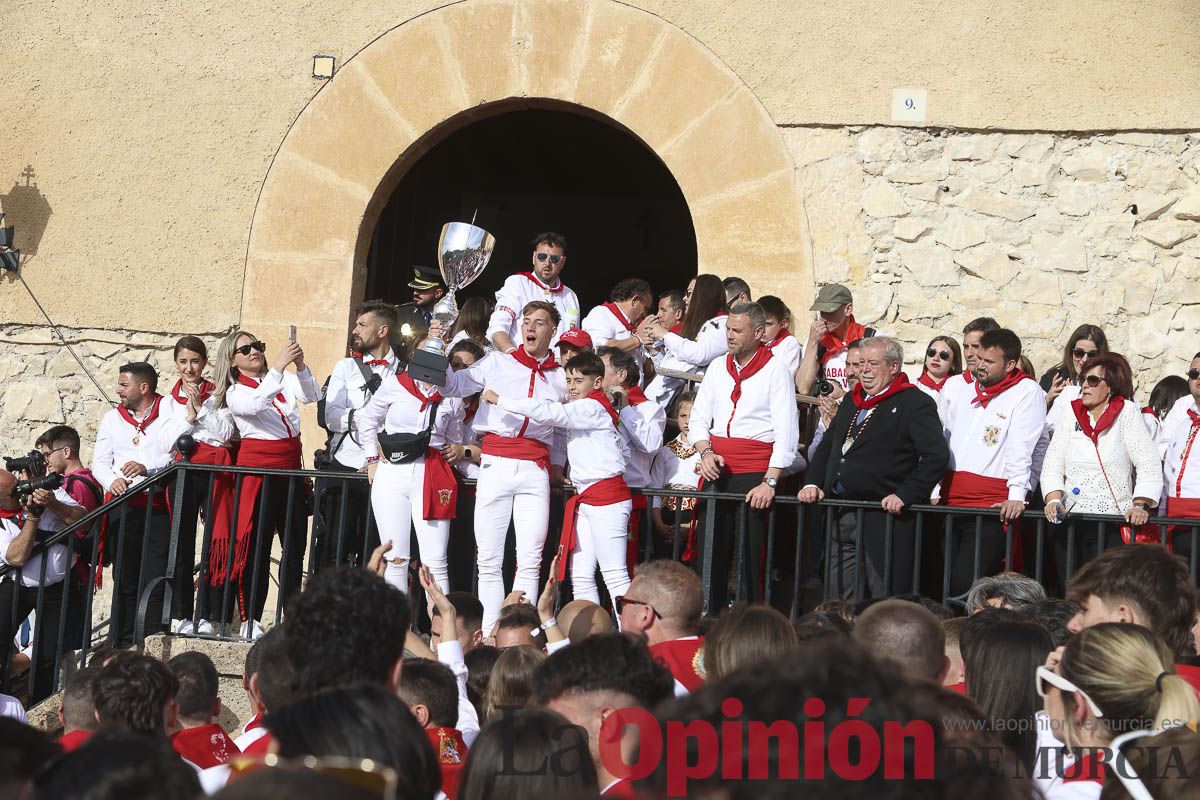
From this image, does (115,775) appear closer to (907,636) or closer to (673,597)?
(907,636)

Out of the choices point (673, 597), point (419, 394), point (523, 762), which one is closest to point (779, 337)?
point (419, 394)

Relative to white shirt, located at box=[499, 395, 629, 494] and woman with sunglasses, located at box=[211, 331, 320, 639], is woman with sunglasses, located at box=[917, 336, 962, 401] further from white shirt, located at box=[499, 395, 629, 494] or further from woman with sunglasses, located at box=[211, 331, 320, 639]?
woman with sunglasses, located at box=[211, 331, 320, 639]

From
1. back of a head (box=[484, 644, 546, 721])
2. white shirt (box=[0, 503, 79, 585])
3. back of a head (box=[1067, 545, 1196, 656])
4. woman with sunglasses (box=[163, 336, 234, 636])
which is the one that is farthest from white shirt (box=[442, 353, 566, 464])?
back of a head (box=[1067, 545, 1196, 656])

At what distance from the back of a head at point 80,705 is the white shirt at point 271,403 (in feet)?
9.90

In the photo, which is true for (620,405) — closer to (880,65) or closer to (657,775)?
(880,65)

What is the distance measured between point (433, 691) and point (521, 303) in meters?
4.59

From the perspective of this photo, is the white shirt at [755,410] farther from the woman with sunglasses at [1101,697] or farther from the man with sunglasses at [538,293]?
the woman with sunglasses at [1101,697]

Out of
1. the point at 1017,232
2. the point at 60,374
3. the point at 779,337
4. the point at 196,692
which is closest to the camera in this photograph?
the point at 196,692

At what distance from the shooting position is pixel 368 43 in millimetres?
9047

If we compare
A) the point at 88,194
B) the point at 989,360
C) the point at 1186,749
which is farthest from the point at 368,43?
the point at 1186,749

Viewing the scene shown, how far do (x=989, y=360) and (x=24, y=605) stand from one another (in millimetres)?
5541

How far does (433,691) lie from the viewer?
3.73m

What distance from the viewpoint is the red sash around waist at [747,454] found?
22.3ft

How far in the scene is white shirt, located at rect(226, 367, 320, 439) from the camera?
7.14m
